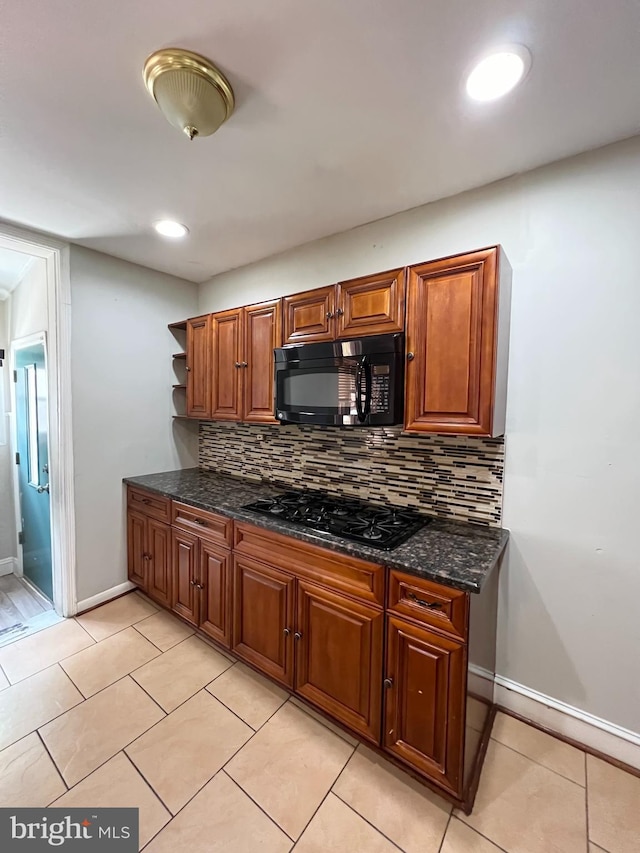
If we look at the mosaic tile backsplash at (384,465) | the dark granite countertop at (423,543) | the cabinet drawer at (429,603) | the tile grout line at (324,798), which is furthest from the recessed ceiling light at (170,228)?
the tile grout line at (324,798)

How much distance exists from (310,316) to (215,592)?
1.71m

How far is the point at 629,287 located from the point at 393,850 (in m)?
2.26

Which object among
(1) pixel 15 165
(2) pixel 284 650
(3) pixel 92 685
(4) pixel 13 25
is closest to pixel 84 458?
(3) pixel 92 685

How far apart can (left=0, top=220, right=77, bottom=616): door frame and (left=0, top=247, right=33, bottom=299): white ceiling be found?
307 millimetres

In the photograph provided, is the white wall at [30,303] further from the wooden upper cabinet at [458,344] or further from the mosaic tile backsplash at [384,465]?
the wooden upper cabinet at [458,344]

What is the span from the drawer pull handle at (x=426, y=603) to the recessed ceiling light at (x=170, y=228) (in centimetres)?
236

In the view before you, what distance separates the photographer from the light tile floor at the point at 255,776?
48.1 inches

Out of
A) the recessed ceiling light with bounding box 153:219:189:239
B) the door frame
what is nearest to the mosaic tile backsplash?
the door frame

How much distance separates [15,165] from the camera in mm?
1563

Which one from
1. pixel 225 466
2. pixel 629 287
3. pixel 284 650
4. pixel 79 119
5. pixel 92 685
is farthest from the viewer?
pixel 225 466

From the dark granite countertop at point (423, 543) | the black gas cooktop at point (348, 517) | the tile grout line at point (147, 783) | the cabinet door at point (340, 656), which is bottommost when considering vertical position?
the tile grout line at point (147, 783)

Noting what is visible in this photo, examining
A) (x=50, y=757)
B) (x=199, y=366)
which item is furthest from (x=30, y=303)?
(x=50, y=757)

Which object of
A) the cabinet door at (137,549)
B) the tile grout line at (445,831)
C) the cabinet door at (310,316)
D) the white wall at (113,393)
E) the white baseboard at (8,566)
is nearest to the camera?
the tile grout line at (445,831)

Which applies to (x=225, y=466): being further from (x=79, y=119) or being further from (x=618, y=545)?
(x=618, y=545)
